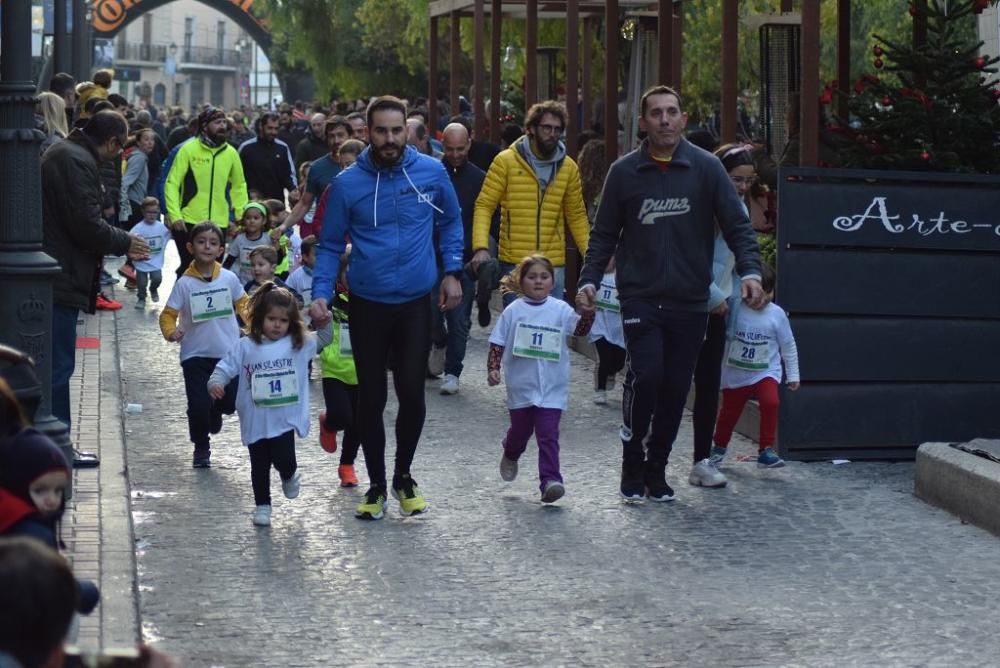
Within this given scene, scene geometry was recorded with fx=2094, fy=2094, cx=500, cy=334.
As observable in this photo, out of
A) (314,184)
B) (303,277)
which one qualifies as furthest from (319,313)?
(314,184)

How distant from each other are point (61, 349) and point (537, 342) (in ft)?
7.44

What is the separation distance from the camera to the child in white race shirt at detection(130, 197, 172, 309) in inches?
733

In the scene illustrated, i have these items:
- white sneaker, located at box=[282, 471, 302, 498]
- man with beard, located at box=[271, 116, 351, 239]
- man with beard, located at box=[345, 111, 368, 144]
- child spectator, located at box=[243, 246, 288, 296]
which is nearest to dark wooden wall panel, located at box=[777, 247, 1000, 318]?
white sneaker, located at box=[282, 471, 302, 498]

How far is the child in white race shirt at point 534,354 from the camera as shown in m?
9.51

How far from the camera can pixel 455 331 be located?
1329 cm

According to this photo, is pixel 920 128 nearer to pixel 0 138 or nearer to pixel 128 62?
pixel 0 138

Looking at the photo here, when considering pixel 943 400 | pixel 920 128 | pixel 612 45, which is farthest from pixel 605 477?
pixel 612 45

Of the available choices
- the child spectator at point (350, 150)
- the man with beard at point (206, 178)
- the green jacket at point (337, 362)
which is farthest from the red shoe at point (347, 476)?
the man with beard at point (206, 178)

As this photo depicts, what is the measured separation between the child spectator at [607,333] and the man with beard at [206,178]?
4.36m

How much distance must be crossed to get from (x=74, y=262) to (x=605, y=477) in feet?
8.97

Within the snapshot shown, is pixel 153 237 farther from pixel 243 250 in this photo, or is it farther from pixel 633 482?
pixel 633 482

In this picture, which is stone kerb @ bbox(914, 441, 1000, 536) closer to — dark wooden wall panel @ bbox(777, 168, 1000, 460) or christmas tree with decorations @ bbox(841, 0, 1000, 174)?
dark wooden wall panel @ bbox(777, 168, 1000, 460)

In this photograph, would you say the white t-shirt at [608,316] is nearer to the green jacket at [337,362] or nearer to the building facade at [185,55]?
the green jacket at [337,362]

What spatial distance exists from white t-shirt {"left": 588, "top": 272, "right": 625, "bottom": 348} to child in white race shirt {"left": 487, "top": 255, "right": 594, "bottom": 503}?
305 cm
